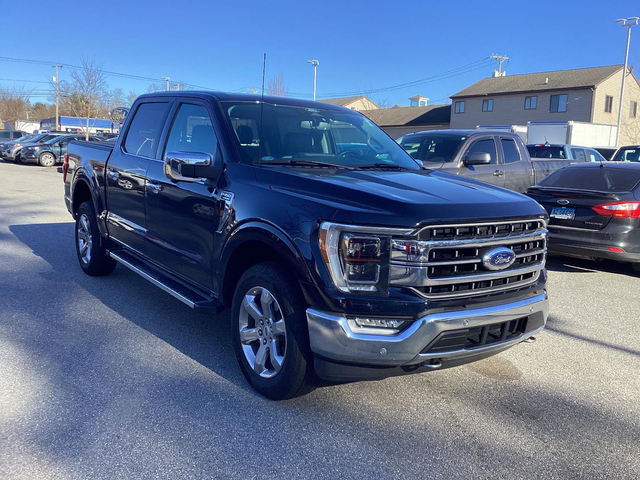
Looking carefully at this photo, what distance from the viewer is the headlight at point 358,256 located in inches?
121

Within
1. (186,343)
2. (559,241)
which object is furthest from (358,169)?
(559,241)

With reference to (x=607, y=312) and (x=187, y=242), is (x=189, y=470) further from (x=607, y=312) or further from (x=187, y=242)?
(x=607, y=312)

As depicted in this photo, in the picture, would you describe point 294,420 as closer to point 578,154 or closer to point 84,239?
point 84,239

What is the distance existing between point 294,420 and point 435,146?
7288 mm

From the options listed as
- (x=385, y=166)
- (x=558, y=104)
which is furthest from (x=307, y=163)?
(x=558, y=104)

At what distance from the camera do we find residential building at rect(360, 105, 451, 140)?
5331cm

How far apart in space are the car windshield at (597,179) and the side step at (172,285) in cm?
550

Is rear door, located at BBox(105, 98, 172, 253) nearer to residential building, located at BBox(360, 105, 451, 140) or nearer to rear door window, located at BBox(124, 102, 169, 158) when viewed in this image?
Answer: rear door window, located at BBox(124, 102, 169, 158)

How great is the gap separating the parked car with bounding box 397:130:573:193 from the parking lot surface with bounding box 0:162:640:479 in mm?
4443

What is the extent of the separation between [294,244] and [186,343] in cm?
176

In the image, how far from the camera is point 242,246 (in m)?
3.77

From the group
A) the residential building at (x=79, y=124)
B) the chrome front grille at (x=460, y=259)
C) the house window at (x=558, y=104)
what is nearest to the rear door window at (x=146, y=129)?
the chrome front grille at (x=460, y=259)

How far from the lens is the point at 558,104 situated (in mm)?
44719

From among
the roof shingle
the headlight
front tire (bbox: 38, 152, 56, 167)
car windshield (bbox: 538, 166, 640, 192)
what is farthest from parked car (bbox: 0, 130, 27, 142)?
the headlight
